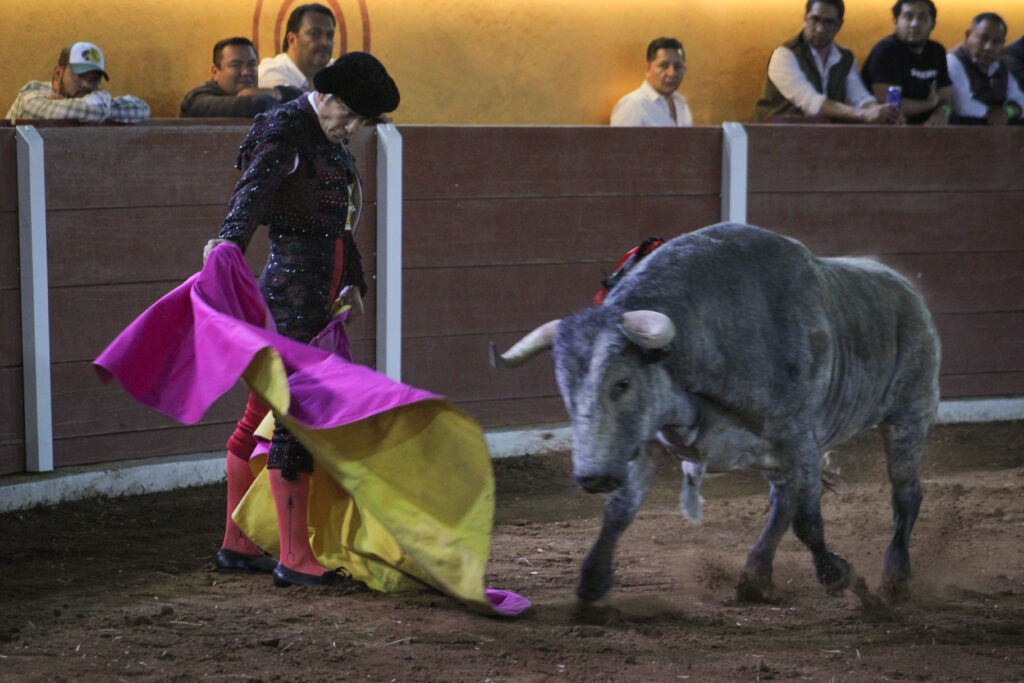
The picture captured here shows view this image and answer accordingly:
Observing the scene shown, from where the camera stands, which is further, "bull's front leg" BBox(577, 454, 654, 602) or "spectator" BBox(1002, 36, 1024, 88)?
"spectator" BBox(1002, 36, 1024, 88)

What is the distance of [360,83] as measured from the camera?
3846 mm

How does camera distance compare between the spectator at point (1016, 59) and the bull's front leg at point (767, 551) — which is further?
the spectator at point (1016, 59)

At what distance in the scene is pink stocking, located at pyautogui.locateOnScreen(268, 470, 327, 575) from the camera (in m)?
4.09

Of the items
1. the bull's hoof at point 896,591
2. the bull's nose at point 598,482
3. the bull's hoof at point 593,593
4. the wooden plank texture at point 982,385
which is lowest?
the bull's hoof at point 896,591

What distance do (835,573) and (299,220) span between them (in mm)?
1804

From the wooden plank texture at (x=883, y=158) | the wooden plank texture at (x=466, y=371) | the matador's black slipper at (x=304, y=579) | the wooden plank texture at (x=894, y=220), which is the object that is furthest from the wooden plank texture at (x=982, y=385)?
the matador's black slipper at (x=304, y=579)

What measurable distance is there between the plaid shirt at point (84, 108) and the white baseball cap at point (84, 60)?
10 cm

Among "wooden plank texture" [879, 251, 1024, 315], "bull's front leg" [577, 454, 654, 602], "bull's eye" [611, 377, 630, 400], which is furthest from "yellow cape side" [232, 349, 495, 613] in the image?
"wooden plank texture" [879, 251, 1024, 315]

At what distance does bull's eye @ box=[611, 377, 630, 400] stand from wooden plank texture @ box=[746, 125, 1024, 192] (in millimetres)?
3322

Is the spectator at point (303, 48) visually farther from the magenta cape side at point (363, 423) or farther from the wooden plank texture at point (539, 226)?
the magenta cape side at point (363, 423)

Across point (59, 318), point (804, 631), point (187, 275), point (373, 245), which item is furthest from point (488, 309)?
point (804, 631)

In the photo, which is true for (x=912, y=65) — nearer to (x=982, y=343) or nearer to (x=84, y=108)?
(x=982, y=343)

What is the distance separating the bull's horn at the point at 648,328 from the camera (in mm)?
3590

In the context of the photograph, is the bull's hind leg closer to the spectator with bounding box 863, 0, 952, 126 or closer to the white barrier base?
the white barrier base
